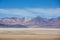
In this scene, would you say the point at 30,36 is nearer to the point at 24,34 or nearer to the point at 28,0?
the point at 24,34

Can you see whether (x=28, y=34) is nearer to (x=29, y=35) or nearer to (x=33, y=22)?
(x=29, y=35)

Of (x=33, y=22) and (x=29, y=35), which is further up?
(x=33, y=22)

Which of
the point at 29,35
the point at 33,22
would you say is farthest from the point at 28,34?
the point at 33,22

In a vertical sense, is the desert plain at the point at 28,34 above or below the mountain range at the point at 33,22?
below

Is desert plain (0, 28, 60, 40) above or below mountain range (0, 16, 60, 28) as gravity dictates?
below
